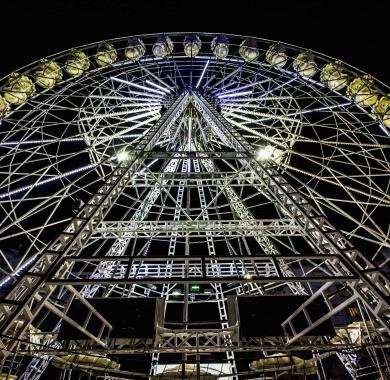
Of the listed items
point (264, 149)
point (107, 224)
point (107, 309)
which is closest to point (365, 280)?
point (107, 309)

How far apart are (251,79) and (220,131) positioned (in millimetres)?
7835

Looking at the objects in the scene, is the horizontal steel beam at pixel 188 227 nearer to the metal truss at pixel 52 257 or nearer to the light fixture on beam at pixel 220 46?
the metal truss at pixel 52 257

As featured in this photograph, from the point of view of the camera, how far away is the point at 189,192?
1440 centimetres

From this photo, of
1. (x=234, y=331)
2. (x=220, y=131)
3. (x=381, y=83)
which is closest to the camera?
(x=234, y=331)

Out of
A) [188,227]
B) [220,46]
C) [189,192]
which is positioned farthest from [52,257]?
[220,46]

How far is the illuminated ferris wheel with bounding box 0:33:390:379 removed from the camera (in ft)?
23.4

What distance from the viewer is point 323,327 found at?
28.9 feet

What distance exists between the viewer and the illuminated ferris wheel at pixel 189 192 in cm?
714

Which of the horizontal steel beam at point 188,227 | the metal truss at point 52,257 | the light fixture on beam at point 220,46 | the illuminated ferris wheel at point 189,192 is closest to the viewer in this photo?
the metal truss at point 52,257

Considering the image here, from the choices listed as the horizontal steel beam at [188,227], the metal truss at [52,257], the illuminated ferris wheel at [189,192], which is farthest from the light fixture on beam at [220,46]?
the metal truss at [52,257]

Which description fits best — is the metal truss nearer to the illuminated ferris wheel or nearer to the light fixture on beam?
the illuminated ferris wheel

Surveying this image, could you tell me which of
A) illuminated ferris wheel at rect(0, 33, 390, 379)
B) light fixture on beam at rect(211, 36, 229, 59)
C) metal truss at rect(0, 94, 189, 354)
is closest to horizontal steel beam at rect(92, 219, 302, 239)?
illuminated ferris wheel at rect(0, 33, 390, 379)

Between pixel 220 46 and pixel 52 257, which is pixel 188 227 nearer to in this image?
pixel 52 257

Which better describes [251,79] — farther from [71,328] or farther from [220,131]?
[71,328]
